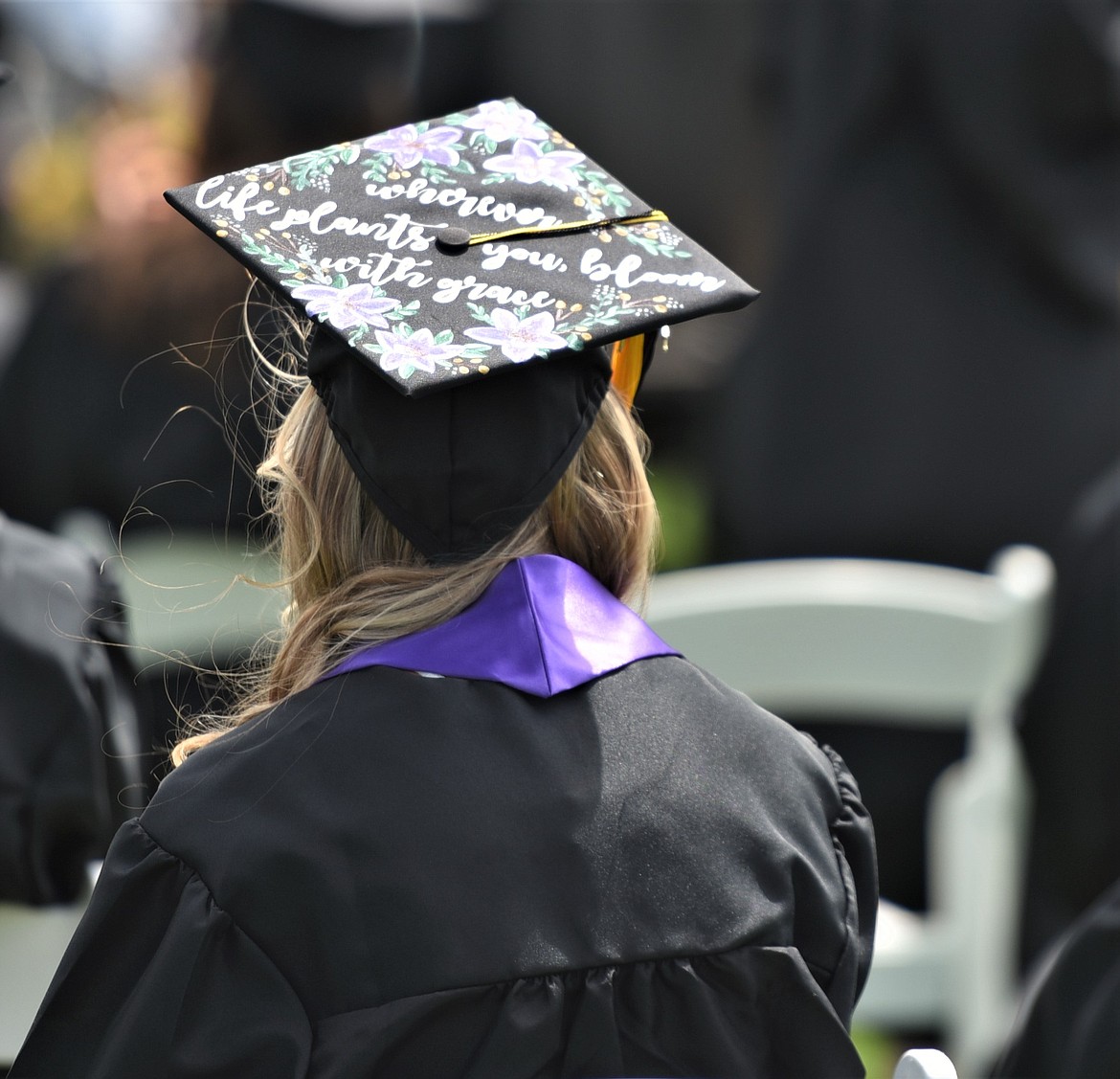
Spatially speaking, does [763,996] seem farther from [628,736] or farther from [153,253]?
[153,253]

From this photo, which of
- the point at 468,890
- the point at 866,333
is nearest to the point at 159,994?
the point at 468,890

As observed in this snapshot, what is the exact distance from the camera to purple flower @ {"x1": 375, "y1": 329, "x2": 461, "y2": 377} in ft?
3.72

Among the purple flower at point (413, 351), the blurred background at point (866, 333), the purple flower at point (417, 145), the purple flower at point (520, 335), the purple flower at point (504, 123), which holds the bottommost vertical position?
the blurred background at point (866, 333)

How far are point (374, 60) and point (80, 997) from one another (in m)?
2.54

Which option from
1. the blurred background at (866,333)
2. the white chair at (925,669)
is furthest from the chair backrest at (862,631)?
the blurred background at (866,333)

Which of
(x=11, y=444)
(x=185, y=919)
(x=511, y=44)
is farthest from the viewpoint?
(x=511, y=44)

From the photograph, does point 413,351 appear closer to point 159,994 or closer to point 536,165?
point 536,165

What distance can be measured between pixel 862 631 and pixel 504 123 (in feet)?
4.39

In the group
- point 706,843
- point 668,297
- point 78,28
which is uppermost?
point 668,297

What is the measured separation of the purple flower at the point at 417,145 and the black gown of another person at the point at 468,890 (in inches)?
14.8

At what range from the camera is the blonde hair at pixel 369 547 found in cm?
123

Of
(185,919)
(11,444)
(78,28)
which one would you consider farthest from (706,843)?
(78,28)

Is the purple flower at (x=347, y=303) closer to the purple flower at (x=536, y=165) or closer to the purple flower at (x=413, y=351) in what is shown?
the purple flower at (x=413, y=351)

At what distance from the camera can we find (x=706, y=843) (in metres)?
1.20
